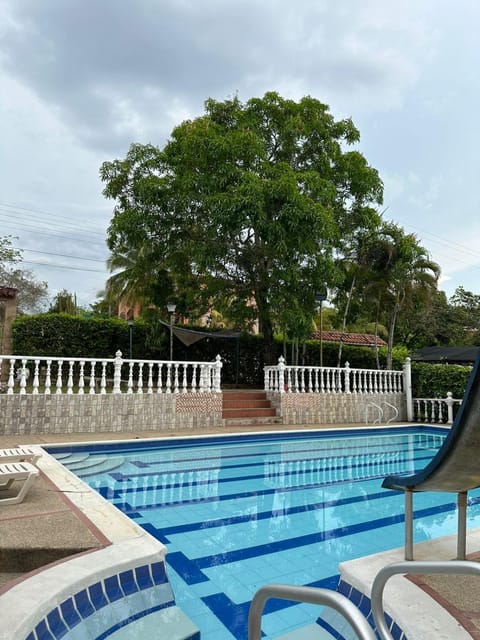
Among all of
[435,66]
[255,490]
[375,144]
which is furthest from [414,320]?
[255,490]

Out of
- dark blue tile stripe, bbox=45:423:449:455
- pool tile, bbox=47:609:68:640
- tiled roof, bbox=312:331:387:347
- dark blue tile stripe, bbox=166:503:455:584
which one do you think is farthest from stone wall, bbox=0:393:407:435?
tiled roof, bbox=312:331:387:347

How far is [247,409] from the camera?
468 inches

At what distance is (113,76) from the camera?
11680mm

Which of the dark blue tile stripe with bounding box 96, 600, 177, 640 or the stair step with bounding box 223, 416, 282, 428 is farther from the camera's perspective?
the stair step with bounding box 223, 416, 282, 428

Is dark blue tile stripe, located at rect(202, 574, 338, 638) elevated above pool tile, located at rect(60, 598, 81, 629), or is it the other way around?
pool tile, located at rect(60, 598, 81, 629)

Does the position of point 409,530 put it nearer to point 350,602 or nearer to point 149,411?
point 350,602

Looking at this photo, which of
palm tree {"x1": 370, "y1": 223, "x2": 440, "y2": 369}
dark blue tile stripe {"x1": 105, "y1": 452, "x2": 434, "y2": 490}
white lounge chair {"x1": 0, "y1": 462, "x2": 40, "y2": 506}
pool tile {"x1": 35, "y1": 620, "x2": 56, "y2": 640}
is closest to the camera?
pool tile {"x1": 35, "y1": 620, "x2": 56, "y2": 640}

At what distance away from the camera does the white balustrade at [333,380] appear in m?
12.5

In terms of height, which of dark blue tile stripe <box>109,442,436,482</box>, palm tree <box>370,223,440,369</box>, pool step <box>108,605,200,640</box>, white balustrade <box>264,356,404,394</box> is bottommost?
dark blue tile stripe <box>109,442,436,482</box>

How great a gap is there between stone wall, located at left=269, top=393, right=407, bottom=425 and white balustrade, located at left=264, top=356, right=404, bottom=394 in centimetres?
16

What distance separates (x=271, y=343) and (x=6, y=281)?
16927 millimetres

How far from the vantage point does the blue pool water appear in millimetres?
2926

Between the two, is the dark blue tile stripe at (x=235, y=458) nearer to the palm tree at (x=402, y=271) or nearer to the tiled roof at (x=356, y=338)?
the palm tree at (x=402, y=271)

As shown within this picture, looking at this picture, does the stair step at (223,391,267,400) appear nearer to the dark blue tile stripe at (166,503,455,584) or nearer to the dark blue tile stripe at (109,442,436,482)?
the dark blue tile stripe at (109,442,436,482)
